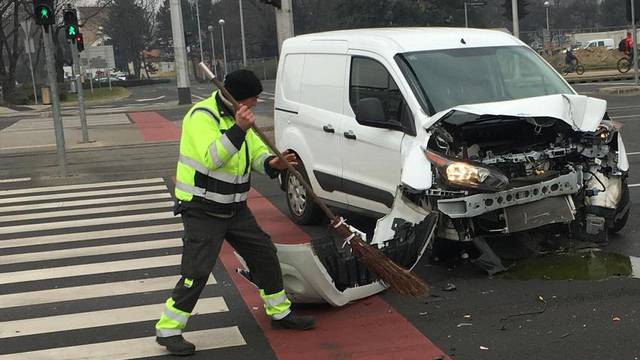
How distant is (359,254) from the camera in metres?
4.93

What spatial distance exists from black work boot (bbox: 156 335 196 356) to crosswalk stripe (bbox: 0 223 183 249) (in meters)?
3.76

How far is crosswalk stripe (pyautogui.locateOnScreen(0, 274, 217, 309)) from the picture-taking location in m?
5.80

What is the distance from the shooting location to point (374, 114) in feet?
19.7

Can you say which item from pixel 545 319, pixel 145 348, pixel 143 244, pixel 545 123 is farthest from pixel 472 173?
pixel 143 244

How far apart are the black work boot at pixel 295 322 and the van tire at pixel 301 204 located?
9.44 ft

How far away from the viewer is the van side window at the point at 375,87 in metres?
6.25

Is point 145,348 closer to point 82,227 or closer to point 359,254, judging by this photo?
point 359,254

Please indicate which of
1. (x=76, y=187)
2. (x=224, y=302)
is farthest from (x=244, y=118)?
(x=76, y=187)

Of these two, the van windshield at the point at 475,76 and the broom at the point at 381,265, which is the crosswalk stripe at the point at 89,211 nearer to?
the van windshield at the point at 475,76

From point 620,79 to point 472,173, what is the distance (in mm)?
27549

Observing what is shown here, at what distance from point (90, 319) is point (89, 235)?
10.2 ft

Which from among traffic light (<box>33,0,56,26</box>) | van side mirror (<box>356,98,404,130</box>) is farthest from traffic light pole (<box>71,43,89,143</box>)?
van side mirror (<box>356,98,404,130</box>)

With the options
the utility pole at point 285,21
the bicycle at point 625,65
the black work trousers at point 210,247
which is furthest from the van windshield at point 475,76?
the bicycle at point 625,65

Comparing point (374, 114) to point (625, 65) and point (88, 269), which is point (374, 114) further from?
point (625, 65)
